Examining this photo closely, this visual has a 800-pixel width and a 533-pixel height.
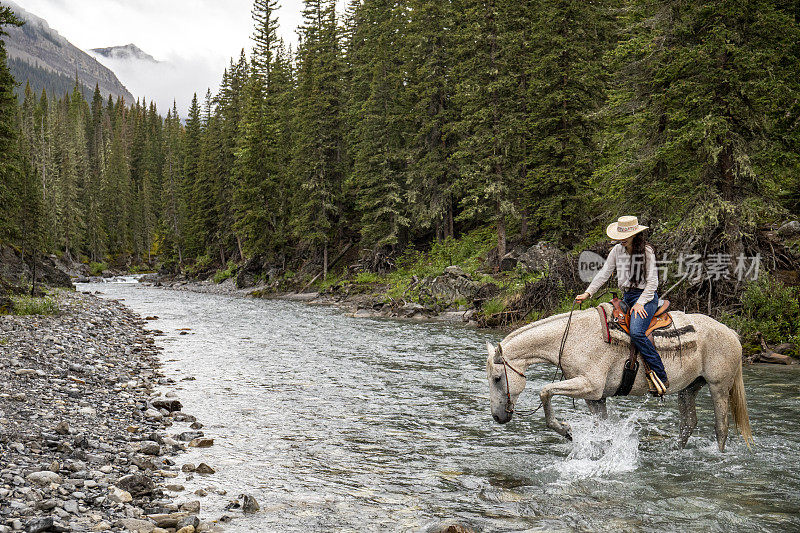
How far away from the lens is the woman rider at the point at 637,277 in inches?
294

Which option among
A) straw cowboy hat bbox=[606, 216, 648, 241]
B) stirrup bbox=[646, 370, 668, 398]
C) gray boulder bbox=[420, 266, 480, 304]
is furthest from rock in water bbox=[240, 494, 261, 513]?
gray boulder bbox=[420, 266, 480, 304]

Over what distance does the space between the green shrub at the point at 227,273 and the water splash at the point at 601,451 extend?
51844 millimetres

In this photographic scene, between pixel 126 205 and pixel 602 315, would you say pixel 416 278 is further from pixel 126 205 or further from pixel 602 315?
pixel 126 205

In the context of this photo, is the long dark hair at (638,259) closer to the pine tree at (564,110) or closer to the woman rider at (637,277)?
the woman rider at (637,277)

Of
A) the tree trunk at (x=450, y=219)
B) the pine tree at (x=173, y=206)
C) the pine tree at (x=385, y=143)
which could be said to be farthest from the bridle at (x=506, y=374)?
the pine tree at (x=173, y=206)

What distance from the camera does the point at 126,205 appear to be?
9281 cm

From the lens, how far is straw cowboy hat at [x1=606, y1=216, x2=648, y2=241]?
747 centimetres

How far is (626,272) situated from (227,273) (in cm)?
5304

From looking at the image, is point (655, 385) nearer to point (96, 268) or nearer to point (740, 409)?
point (740, 409)

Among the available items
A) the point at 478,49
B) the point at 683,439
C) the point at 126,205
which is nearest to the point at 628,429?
the point at 683,439

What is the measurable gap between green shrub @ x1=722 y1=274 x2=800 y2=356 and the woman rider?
9264 millimetres

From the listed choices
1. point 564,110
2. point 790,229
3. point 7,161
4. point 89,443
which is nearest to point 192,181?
point 7,161

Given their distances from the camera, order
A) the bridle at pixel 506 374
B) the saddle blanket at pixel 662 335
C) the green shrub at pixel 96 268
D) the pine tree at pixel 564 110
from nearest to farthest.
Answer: the saddle blanket at pixel 662 335 < the bridle at pixel 506 374 < the pine tree at pixel 564 110 < the green shrub at pixel 96 268

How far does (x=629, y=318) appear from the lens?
7668 millimetres
